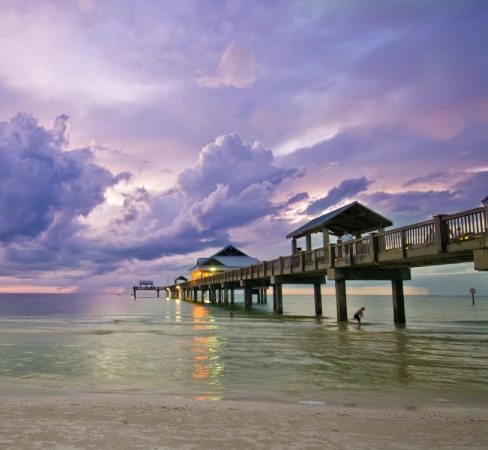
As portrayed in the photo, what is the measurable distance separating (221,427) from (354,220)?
92.4 feet

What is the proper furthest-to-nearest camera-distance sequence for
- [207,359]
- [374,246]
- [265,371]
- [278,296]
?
[278,296], [374,246], [207,359], [265,371]

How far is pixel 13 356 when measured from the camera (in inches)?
593

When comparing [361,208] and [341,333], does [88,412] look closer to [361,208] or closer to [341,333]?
[341,333]

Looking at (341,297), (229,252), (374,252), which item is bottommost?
(341,297)

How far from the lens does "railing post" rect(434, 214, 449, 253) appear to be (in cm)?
1742

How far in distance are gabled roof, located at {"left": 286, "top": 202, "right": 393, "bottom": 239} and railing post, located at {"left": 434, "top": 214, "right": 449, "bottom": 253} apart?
13.8m

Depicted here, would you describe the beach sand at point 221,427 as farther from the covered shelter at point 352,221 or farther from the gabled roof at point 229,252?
the gabled roof at point 229,252

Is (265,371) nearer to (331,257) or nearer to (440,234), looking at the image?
(440,234)

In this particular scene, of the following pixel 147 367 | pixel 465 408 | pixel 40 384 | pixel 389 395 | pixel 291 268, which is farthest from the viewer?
pixel 291 268

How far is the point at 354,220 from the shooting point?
32.8 metres

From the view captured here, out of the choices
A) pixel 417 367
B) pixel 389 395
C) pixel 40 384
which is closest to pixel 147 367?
pixel 40 384

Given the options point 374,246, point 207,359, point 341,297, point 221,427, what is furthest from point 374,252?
point 221,427

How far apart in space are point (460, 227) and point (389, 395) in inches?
397

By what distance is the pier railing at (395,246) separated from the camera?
1662 centimetres
